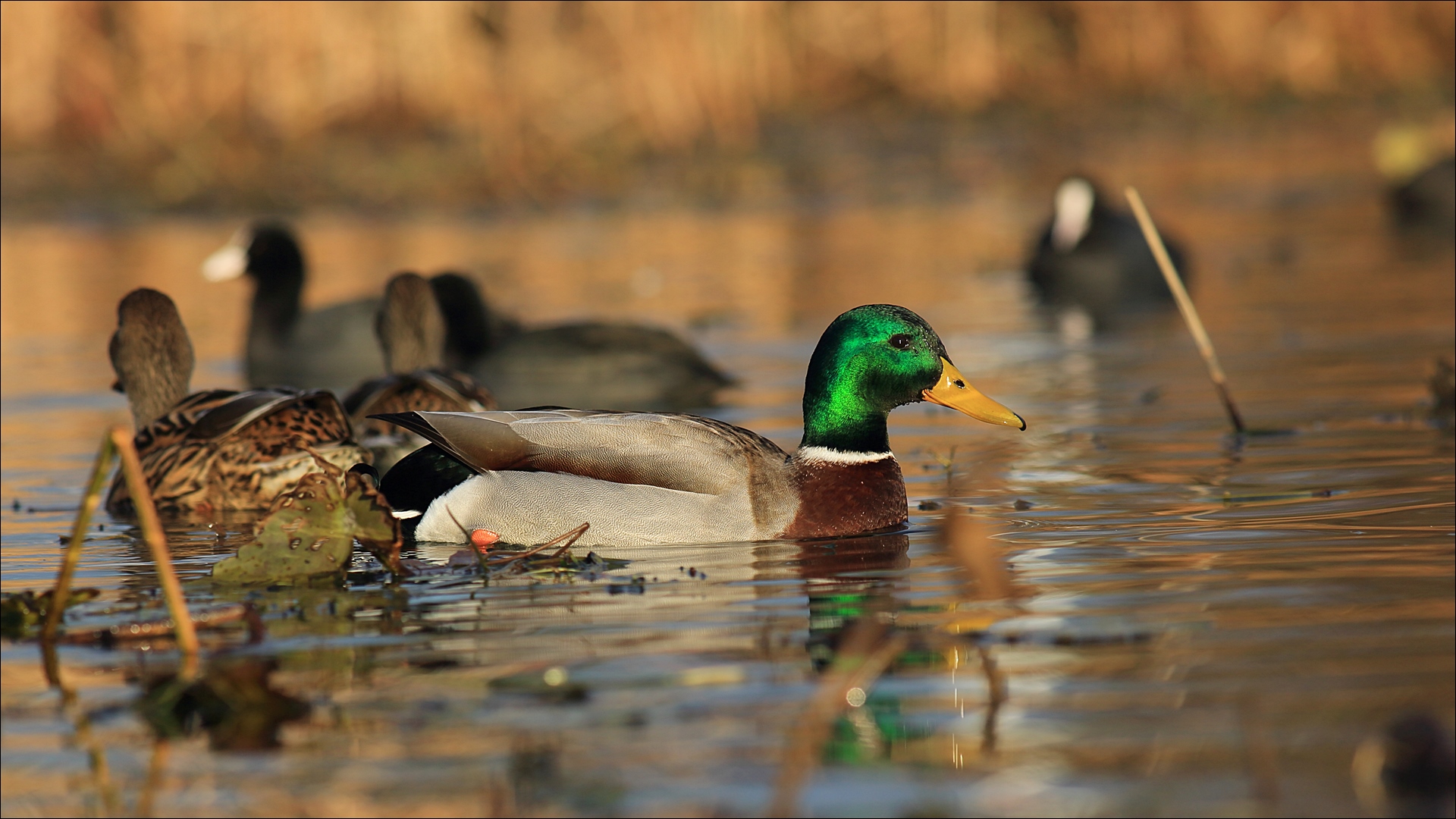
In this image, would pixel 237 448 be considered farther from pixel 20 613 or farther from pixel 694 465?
pixel 20 613

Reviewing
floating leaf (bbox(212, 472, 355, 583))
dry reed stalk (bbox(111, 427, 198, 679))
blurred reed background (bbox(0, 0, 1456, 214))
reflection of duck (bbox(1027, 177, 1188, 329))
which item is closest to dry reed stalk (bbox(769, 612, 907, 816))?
dry reed stalk (bbox(111, 427, 198, 679))

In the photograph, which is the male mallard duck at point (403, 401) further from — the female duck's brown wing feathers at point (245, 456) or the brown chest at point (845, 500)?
the brown chest at point (845, 500)

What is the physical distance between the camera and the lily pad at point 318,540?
5.91 metres

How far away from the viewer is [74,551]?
16.3 ft

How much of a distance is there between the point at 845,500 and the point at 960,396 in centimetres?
56

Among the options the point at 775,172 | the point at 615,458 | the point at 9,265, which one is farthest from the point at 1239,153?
the point at 615,458

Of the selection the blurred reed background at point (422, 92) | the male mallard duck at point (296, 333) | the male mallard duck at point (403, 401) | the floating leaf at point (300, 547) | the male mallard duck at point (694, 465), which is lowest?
the floating leaf at point (300, 547)

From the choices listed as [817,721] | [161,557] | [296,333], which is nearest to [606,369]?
[296,333]

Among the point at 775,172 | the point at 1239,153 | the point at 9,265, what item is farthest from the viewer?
the point at 1239,153

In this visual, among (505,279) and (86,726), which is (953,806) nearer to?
(86,726)

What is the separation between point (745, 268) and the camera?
16.5 meters

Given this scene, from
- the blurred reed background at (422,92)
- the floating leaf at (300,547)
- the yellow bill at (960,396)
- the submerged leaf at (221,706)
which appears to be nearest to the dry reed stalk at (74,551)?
the submerged leaf at (221,706)

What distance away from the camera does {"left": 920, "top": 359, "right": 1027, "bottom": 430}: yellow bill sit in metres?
6.91

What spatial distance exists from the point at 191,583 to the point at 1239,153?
19968mm
